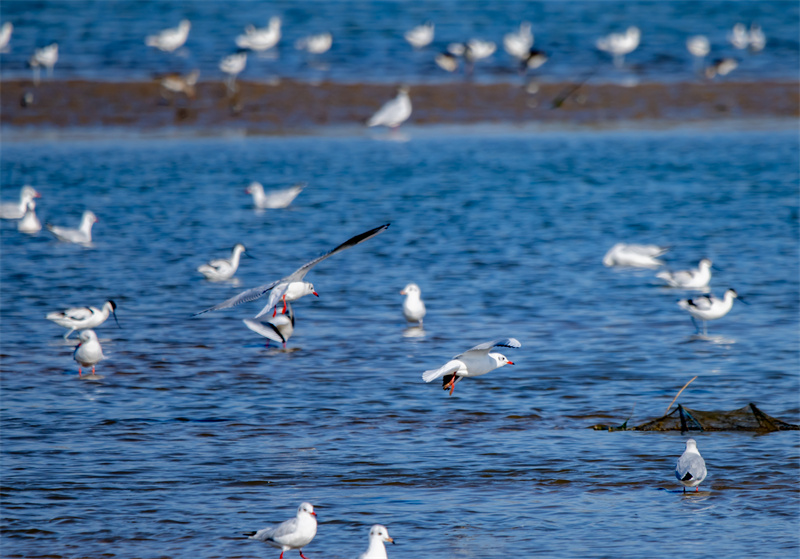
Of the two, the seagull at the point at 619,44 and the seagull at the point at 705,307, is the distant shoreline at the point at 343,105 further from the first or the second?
the seagull at the point at 705,307

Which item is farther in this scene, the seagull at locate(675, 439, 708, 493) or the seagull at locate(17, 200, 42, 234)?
the seagull at locate(17, 200, 42, 234)

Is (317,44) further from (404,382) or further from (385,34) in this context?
(404,382)

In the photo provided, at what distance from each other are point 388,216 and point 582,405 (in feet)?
35.9

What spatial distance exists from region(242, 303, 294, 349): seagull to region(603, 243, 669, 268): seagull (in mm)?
5786

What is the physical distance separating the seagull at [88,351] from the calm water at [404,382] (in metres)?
0.23

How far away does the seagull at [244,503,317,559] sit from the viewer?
668 cm

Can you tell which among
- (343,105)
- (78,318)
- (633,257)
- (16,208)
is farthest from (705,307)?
(343,105)

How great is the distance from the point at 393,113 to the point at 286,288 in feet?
67.3

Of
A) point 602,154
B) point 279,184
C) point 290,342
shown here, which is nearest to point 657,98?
point 602,154

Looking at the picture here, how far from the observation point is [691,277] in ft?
47.3

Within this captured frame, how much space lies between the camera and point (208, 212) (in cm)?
2108

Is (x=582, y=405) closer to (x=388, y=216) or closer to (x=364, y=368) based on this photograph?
(x=364, y=368)

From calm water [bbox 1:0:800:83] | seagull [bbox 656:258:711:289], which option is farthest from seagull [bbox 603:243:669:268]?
calm water [bbox 1:0:800:83]

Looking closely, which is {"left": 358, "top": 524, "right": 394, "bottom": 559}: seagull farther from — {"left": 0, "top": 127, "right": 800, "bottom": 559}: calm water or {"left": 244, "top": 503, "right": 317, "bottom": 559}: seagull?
{"left": 0, "top": 127, "right": 800, "bottom": 559}: calm water
